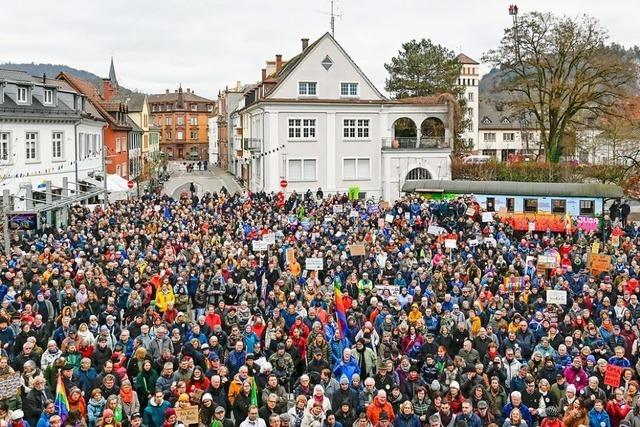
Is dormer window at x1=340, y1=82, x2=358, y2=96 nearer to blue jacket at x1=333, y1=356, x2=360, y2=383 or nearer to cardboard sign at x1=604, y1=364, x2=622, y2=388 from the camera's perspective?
blue jacket at x1=333, y1=356, x2=360, y2=383

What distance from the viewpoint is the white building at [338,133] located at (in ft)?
153

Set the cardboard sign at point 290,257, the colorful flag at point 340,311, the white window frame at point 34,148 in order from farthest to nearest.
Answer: the white window frame at point 34,148 → the cardboard sign at point 290,257 → the colorful flag at point 340,311

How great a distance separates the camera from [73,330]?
13.4 m

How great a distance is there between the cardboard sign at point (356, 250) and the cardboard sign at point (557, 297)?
6.38 meters

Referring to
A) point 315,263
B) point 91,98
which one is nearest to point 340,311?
point 315,263

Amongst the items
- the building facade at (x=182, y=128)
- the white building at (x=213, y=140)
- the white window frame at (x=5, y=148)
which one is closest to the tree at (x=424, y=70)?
the white window frame at (x=5, y=148)

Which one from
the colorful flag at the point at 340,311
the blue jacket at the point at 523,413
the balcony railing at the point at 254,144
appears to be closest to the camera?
the blue jacket at the point at 523,413

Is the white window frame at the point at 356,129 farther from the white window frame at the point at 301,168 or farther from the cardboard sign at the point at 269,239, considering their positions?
the cardboard sign at the point at 269,239

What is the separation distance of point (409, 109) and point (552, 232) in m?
20.3

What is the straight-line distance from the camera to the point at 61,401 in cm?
1091

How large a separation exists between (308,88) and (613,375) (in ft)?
122

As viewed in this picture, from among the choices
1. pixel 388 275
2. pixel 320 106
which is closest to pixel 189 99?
pixel 320 106

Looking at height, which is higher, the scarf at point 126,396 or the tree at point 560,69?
the tree at point 560,69

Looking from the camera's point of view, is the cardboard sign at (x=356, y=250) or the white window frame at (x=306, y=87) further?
the white window frame at (x=306, y=87)
